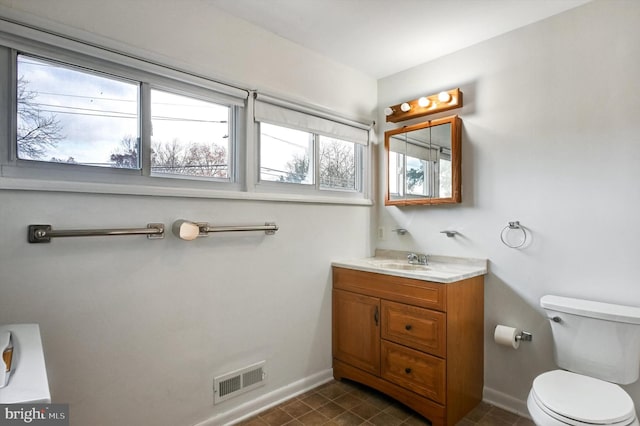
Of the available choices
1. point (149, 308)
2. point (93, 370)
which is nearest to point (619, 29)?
point (149, 308)

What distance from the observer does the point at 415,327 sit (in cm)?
210

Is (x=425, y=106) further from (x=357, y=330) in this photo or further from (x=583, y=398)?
(x=583, y=398)

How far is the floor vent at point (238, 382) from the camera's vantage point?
1975mm

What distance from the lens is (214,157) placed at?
2.09 m

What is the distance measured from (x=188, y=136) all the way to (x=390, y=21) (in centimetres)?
140

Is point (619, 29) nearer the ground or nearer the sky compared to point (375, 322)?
nearer the sky

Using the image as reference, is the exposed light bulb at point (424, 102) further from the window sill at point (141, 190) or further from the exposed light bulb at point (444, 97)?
the window sill at point (141, 190)

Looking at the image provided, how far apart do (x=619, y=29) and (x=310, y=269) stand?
88.1 inches

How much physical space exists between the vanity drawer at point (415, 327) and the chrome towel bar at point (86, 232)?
143cm

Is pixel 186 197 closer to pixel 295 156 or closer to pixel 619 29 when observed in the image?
pixel 295 156

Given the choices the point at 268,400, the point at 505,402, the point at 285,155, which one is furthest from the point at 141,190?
the point at 505,402

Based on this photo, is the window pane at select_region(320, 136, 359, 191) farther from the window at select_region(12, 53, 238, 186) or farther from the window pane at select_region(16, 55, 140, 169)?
the window pane at select_region(16, 55, 140, 169)

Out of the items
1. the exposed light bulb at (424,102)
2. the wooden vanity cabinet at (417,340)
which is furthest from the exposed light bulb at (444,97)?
the wooden vanity cabinet at (417,340)

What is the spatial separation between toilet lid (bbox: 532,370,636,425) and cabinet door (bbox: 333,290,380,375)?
3.16 feet
